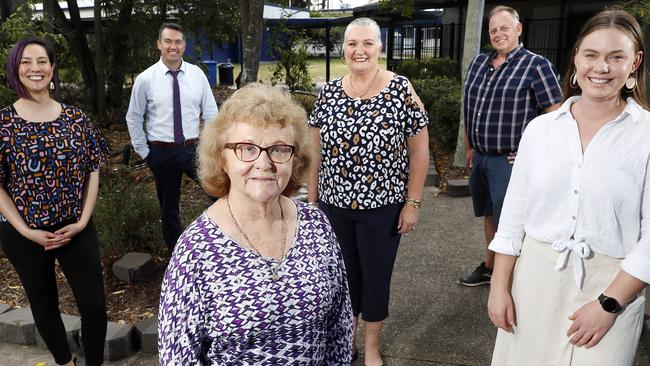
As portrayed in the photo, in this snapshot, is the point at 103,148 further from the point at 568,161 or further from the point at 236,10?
the point at 236,10

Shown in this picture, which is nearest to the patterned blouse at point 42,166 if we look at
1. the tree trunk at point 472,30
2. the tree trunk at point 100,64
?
the tree trunk at point 472,30

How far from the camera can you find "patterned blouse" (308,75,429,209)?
3.13 metres

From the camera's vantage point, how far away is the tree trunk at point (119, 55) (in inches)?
515

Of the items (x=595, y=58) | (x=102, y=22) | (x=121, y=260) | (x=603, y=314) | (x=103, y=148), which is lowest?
(x=121, y=260)

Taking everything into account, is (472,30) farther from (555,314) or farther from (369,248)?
(555,314)

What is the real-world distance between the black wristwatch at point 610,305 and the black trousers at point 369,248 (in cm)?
143

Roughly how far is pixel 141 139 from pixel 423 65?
40.3 ft

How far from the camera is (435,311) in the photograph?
4277 mm

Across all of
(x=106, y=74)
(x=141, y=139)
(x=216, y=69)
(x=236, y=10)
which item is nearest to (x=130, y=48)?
(x=106, y=74)

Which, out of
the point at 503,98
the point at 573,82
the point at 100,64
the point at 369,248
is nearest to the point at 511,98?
the point at 503,98

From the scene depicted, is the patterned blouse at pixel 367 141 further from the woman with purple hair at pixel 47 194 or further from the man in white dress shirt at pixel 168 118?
the man in white dress shirt at pixel 168 118

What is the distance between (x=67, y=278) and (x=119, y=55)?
11203 mm

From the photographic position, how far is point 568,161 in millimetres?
2102

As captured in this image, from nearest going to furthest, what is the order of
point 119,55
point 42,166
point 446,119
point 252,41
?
point 42,166, point 446,119, point 252,41, point 119,55
